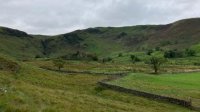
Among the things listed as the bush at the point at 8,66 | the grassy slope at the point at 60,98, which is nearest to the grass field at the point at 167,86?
the grassy slope at the point at 60,98

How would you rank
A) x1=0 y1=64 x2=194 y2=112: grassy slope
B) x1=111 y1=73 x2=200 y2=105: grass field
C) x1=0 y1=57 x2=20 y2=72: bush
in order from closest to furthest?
x1=0 y1=64 x2=194 y2=112: grassy slope
x1=111 y1=73 x2=200 y2=105: grass field
x1=0 y1=57 x2=20 y2=72: bush

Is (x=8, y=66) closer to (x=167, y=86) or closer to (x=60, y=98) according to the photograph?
(x=167, y=86)

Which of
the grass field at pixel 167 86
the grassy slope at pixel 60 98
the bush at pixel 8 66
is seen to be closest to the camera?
the grassy slope at pixel 60 98

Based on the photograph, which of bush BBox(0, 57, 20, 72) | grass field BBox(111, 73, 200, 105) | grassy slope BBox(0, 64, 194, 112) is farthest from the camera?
bush BBox(0, 57, 20, 72)

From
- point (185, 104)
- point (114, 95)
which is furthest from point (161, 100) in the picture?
point (114, 95)

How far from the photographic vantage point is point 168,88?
71750 mm

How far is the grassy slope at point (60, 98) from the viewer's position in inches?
1300

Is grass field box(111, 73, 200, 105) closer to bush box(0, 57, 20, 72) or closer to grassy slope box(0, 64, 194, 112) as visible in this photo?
grassy slope box(0, 64, 194, 112)

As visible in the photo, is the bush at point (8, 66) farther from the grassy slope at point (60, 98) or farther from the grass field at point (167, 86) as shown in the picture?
the grass field at point (167, 86)

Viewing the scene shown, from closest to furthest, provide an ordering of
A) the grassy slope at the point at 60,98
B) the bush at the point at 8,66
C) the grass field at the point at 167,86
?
the grassy slope at the point at 60,98
the grass field at the point at 167,86
the bush at the point at 8,66

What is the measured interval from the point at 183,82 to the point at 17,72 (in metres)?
31.7

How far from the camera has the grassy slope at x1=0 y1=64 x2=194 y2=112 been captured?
33.0 metres

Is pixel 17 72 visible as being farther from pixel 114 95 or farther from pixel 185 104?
pixel 185 104

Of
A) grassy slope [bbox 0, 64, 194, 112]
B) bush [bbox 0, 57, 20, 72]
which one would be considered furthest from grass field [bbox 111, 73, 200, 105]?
bush [bbox 0, 57, 20, 72]
